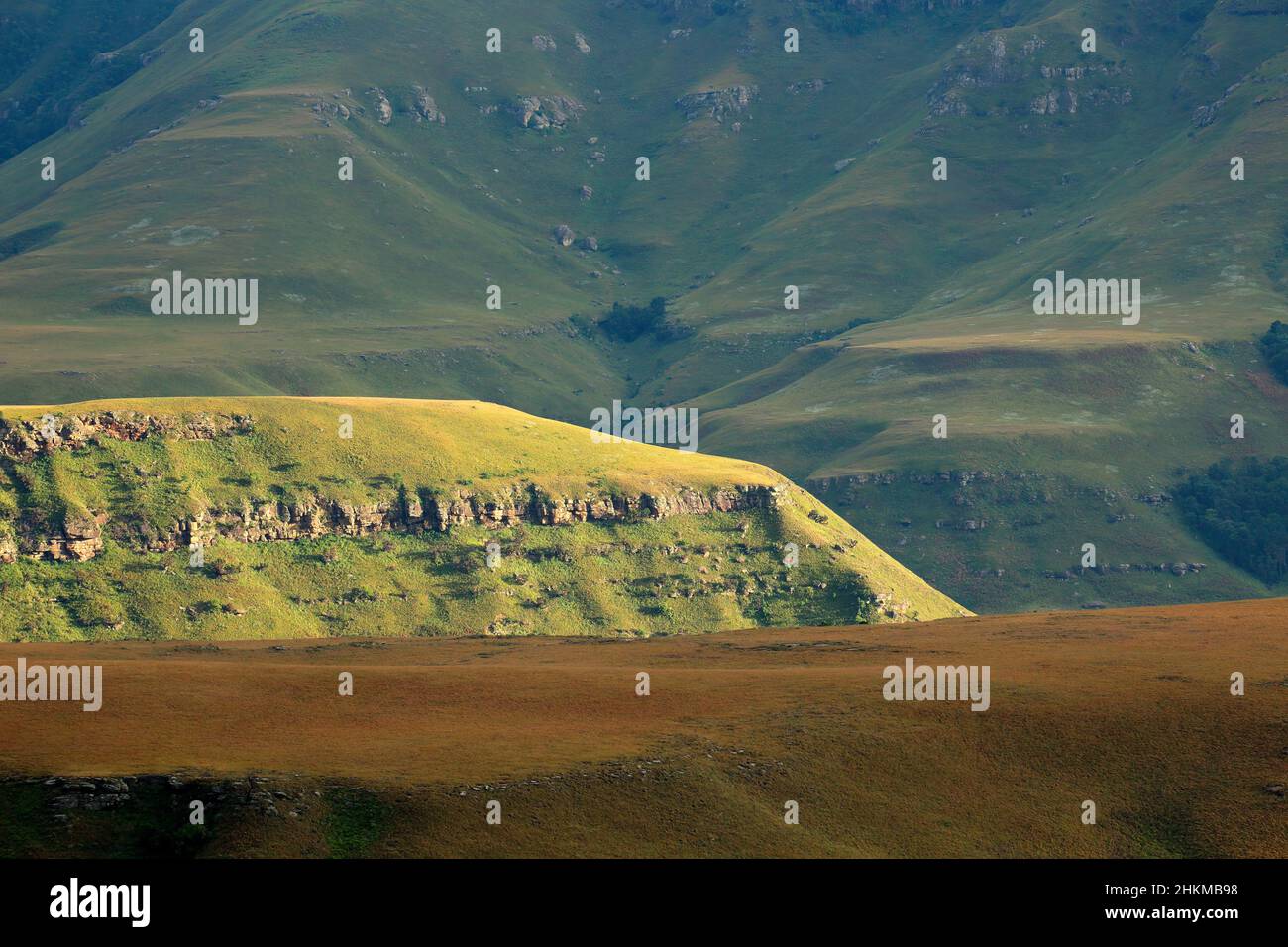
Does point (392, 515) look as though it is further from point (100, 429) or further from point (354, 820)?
point (354, 820)

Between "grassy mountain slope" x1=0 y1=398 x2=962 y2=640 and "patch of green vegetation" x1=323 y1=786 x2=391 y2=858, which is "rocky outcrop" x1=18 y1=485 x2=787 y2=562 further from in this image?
"patch of green vegetation" x1=323 y1=786 x2=391 y2=858

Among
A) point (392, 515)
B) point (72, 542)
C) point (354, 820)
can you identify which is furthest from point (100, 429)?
point (354, 820)

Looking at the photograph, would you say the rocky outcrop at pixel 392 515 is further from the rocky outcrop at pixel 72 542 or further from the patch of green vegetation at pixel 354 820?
the patch of green vegetation at pixel 354 820

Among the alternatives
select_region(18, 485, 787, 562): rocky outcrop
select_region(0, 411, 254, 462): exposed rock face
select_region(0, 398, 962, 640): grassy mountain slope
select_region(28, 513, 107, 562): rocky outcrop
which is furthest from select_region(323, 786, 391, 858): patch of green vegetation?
select_region(0, 411, 254, 462): exposed rock face

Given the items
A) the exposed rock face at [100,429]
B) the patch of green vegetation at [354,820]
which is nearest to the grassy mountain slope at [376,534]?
the exposed rock face at [100,429]

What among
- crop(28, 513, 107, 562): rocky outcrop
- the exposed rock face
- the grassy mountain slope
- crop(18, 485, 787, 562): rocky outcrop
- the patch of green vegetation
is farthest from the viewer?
the exposed rock face

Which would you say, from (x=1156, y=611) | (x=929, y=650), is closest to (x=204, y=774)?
(x=929, y=650)

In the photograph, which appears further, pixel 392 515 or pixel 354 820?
pixel 392 515
